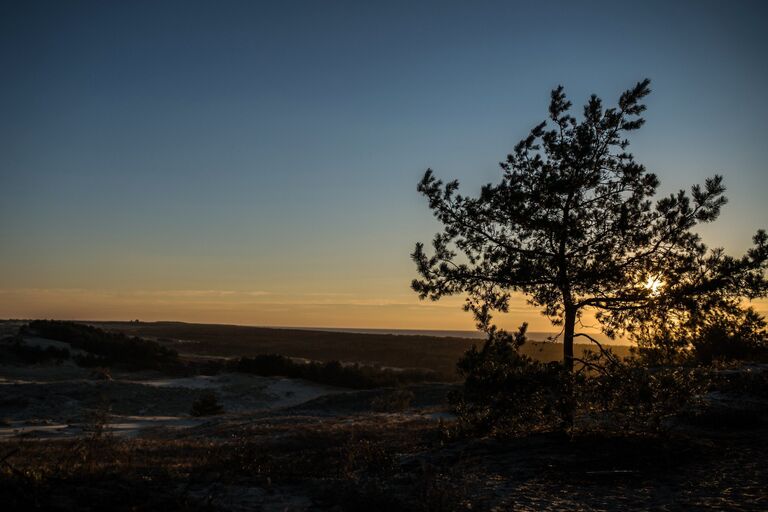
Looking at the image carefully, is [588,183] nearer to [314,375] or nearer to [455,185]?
[455,185]

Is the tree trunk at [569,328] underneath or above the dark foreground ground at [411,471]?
above

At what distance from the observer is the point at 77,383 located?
23.0 metres

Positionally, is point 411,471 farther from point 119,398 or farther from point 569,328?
point 119,398

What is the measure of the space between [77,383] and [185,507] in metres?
20.7

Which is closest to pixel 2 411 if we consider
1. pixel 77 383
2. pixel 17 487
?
pixel 77 383

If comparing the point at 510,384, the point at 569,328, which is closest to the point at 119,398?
the point at 510,384

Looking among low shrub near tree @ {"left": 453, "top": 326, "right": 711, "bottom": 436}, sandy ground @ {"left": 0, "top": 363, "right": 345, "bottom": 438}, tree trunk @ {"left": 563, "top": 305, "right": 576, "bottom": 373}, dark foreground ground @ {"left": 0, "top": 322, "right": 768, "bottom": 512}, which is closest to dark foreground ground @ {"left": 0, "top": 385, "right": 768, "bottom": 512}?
dark foreground ground @ {"left": 0, "top": 322, "right": 768, "bottom": 512}

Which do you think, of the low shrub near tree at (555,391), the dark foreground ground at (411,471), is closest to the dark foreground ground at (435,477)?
the dark foreground ground at (411,471)

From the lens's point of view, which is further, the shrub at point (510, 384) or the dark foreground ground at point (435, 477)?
the shrub at point (510, 384)

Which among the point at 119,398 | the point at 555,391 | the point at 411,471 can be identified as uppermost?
the point at 555,391

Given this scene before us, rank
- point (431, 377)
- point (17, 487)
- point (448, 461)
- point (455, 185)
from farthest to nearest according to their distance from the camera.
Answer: point (431, 377), point (455, 185), point (448, 461), point (17, 487)

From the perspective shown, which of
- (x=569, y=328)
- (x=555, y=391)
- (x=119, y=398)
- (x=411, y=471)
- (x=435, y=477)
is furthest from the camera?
(x=119, y=398)

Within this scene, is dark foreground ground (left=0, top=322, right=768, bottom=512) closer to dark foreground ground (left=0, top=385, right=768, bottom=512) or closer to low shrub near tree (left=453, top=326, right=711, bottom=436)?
dark foreground ground (left=0, top=385, right=768, bottom=512)

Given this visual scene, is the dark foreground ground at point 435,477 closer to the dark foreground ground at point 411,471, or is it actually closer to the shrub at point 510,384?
the dark foreground ground at point 411,471
